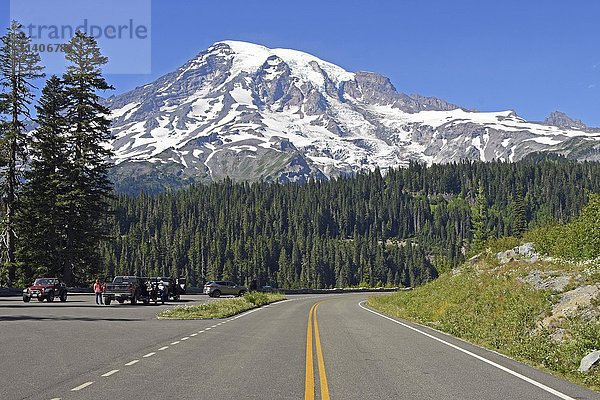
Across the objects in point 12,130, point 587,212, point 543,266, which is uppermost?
point 12,130

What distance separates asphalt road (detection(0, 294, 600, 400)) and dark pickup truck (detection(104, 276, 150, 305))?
20.8 metres

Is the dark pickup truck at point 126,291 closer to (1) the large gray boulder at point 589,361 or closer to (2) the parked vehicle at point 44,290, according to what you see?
(2) the parked vehicle at point 44,290

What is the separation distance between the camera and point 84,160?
185ft

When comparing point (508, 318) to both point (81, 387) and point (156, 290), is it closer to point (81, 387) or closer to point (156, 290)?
point (81, 387)

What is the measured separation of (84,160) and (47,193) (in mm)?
4372

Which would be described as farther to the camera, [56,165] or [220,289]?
[220,289]

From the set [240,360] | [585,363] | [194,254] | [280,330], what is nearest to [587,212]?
[280,330]

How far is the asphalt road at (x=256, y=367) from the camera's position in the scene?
10969 millimetres

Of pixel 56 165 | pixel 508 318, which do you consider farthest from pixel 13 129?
pixel 508 318

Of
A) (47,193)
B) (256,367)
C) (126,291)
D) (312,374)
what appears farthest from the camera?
(47,193)

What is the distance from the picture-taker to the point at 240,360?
50.3ft

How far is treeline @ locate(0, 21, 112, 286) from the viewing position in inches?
2083

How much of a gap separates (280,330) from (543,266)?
15.6 metres

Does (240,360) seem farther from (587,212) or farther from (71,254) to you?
(71,254)
